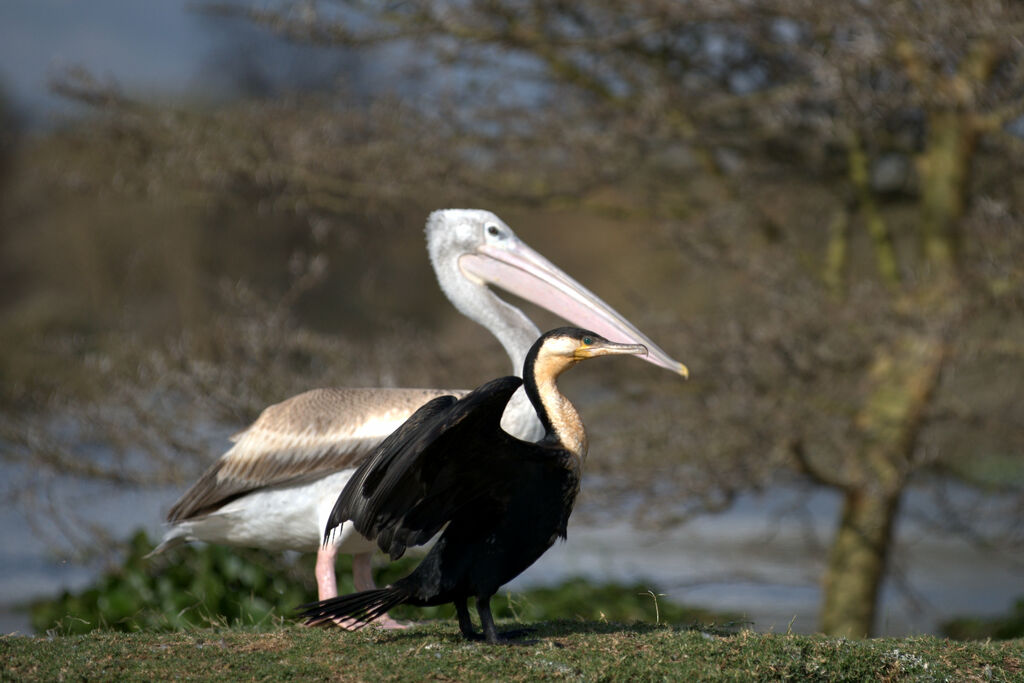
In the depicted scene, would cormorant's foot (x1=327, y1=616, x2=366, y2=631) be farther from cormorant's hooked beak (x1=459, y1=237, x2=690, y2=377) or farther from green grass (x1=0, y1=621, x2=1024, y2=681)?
cormorant's hooked beak (x1=459, y1=237, x2=690, y2=377)

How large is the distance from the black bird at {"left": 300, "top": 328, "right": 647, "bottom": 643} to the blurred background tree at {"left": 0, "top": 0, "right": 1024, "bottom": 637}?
3.09m

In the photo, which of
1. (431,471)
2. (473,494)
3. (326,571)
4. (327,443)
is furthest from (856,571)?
(431,471)

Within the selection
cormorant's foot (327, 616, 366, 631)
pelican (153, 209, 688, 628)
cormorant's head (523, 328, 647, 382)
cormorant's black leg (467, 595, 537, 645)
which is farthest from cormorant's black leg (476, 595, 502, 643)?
pelican (153, 209, 688, 628)

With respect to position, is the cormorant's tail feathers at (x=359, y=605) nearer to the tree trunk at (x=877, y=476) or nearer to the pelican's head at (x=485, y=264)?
the pelican's head at (x=485, y=264)

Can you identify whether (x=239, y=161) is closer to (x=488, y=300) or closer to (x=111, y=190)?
(x=111, y=190)

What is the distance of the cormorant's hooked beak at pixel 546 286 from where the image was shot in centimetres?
465

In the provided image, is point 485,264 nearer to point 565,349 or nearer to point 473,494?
point 565,349

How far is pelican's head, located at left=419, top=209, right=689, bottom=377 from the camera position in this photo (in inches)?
193

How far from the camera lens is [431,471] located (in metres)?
3.18

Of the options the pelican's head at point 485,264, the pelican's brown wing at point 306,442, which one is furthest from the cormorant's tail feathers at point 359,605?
the pelican's head at point 485,264

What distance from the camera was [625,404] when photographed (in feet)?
24.2

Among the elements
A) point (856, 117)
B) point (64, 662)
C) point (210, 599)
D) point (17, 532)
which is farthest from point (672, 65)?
point (17, 532)

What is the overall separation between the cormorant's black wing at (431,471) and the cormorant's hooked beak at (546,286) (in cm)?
140

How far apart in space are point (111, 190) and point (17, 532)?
5.82 m
